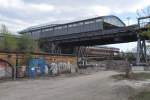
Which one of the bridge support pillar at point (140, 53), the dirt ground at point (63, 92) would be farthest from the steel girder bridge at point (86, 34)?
the dirt ground at point (63, 92)

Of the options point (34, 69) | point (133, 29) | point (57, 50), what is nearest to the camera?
point (34, 69)

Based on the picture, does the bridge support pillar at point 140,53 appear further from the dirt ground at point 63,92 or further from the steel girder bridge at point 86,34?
the dirt ground at point 63,92

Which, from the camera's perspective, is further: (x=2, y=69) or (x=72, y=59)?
(x=72, y=59)

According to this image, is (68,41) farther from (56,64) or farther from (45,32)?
(56,64)

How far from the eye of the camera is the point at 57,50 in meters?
98.2

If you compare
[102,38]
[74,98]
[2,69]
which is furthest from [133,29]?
[74,98]

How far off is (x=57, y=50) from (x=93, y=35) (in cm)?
2042

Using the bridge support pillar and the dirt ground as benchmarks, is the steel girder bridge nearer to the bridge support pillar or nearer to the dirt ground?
the bridge support pillar

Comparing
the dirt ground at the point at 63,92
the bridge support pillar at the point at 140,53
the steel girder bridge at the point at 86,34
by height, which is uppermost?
the steel girder bridge at the point at 86,34

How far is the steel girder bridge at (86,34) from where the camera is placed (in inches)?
3046

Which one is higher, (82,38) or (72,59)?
(82,38)

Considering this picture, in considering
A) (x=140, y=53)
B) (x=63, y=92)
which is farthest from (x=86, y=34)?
(x=63, y=92)

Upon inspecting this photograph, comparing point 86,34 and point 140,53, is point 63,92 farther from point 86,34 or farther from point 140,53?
point 86,34

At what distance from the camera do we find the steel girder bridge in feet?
254
